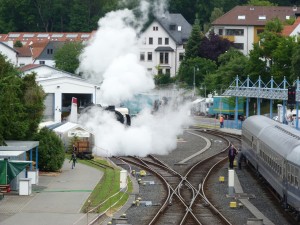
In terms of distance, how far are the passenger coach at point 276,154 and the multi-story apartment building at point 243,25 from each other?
75.9m

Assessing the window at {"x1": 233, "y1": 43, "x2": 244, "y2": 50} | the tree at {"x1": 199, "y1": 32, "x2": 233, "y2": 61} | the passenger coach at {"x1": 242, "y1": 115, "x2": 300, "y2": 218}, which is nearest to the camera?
the passenger coach at {"x1": 242, "y1": 115, "x2": 300, "y2": 218}

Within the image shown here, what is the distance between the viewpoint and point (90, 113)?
58719mm

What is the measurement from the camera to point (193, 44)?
12050 centimetres

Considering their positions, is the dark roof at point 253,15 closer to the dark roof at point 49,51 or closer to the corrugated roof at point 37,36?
the corrugated roof at point 37,36

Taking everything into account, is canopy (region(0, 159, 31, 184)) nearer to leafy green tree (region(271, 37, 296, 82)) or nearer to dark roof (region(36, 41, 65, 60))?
leafy green tree (region(271, 37, 296, 82))

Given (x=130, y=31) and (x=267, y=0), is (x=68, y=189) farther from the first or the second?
(x=267, y=0)

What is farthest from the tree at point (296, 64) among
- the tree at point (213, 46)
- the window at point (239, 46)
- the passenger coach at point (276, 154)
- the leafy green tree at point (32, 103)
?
the leafy green tree at point (32, 103)

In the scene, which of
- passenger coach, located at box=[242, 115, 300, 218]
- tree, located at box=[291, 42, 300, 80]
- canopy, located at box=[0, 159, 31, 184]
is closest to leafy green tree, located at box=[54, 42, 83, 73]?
tree, located at box=[291, 42, 300, 80]

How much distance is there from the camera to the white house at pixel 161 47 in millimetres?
128875

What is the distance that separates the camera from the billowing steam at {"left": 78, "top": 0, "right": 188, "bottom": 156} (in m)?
55.3

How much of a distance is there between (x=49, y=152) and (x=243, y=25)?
83948mm

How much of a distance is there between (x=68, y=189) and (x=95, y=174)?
5.62m

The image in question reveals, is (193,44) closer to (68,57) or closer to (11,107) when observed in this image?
(68,57)

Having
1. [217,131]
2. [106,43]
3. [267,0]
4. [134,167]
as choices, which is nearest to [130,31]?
[106,43]
